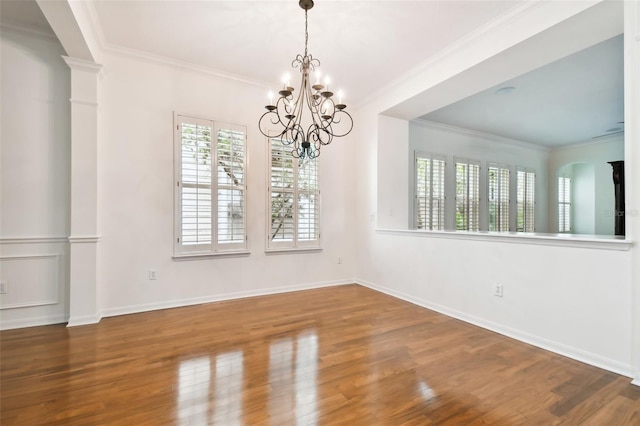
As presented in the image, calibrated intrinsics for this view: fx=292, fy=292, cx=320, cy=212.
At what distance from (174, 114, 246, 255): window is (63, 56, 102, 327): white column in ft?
2.79

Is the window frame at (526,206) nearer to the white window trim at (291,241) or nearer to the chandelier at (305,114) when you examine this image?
the chandelier at (305,114)

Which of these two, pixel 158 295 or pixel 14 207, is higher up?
pixel 14 207

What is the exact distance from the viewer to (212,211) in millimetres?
3918

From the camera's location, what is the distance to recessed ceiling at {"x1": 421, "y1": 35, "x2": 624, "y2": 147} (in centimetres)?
366

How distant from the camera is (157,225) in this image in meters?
3.65

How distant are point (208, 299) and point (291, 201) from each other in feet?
5.94

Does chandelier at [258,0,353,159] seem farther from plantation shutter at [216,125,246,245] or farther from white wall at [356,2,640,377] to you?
white wall at [356,2,640,377]

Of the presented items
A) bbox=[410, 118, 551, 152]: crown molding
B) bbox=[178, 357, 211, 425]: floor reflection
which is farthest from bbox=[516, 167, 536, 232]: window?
bbox=[178, 357, 211, 425]: floor reflection

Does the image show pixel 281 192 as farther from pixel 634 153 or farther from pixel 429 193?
pixel 634 153

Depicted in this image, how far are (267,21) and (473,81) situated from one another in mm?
2432

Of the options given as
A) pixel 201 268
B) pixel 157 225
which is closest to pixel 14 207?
pixel 157 225

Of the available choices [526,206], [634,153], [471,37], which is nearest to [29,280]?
[471,37]

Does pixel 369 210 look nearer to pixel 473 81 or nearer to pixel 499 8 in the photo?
pixel 473 81

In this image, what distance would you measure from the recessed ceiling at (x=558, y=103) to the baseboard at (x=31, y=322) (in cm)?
622
